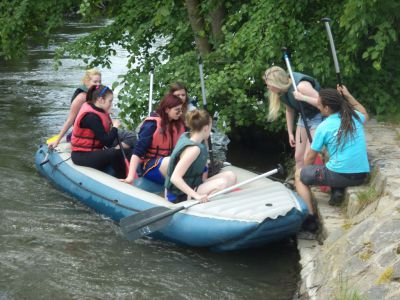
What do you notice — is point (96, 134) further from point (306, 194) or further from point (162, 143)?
point (306, 194)

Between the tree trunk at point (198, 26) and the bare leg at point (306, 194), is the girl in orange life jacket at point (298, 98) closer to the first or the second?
the bare leg at point (306, 194)

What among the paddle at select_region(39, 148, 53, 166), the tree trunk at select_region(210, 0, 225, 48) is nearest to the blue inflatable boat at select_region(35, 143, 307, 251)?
the paddle at select_region(39, 148, 53, 166)

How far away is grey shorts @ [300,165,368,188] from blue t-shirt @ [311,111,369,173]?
0.14 ft

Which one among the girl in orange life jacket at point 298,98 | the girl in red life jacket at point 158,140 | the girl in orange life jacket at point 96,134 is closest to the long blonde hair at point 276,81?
the girl in orange life jacket at point 298,98

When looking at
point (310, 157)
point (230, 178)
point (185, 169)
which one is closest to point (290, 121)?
point (310, 157)

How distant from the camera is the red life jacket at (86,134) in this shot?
7270 mm

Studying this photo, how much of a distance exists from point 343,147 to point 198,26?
3907 millimetres

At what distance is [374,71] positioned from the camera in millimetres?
8078

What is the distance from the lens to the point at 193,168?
6227 mm

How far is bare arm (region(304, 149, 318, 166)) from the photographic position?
20.1 ft

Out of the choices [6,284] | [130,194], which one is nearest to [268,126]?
[130,194]

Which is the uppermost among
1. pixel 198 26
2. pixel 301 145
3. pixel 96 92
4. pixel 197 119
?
pixel 198 26

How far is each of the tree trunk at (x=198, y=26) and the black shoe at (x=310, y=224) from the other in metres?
3.55

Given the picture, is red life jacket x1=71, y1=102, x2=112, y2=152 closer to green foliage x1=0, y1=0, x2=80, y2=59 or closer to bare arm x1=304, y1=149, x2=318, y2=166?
bare arm x1=304, y1=149, x2=318, y2=166
